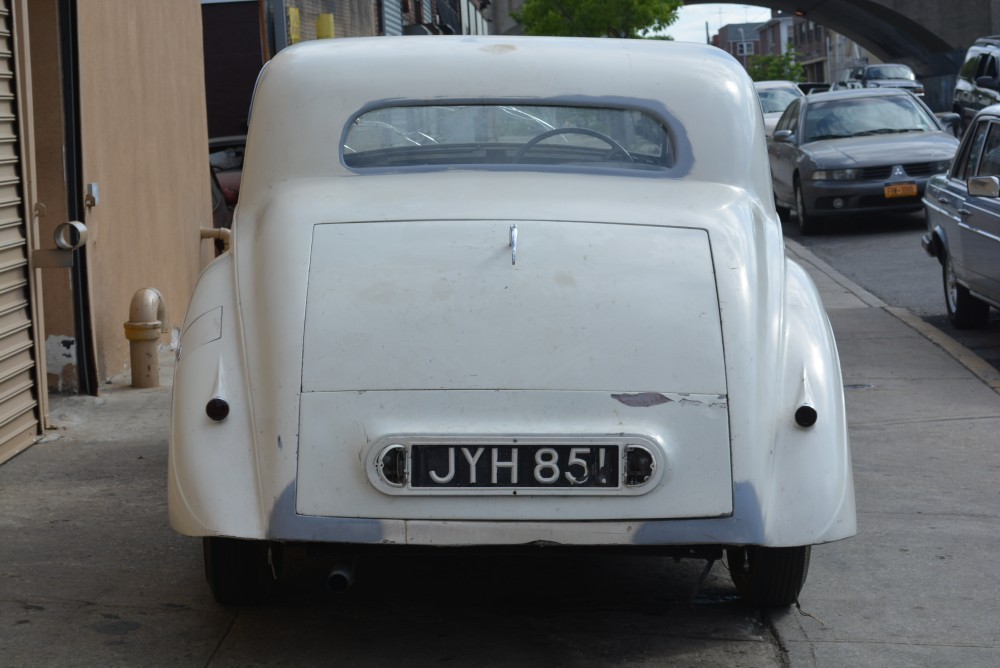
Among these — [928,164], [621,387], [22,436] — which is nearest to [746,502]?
[621,387]

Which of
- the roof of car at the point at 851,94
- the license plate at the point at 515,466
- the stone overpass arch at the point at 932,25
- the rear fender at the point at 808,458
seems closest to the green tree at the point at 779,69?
the stone overpass arch at the point at 932,25

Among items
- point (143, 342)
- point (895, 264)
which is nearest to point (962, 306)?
point (895, 264)

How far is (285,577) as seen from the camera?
16.0 ft

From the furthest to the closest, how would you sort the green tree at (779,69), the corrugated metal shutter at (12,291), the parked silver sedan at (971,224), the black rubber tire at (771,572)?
the green tree at (779,69) → the parked silver sedan at (971,224) → the corrugated metal shutter at (12,291) → the black rubber tire at (771,572)

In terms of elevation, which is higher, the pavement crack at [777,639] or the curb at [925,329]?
the pavement crack at [777,639]

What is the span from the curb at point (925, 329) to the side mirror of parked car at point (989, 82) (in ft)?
29.9

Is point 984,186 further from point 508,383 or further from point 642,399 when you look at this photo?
point 508,383

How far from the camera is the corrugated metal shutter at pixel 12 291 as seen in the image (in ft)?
22.8

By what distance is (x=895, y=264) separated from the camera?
14297mm

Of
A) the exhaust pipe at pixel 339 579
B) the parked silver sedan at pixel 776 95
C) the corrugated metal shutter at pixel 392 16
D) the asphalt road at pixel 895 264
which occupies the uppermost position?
the corrugated metal shutter at pixel 392 16

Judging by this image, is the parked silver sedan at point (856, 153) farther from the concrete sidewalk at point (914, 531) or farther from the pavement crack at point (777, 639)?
the pavement crack at point (777, 639)

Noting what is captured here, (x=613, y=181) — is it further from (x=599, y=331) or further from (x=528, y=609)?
(x=528, y=609)

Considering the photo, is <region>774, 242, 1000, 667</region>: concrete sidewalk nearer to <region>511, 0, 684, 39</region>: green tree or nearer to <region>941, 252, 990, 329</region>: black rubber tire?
<region>941, 252, 990, 329</region>: black rubber tire

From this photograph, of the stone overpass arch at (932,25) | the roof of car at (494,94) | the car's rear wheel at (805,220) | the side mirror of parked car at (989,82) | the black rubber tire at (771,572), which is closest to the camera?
the black rubber tire at (771,572)
